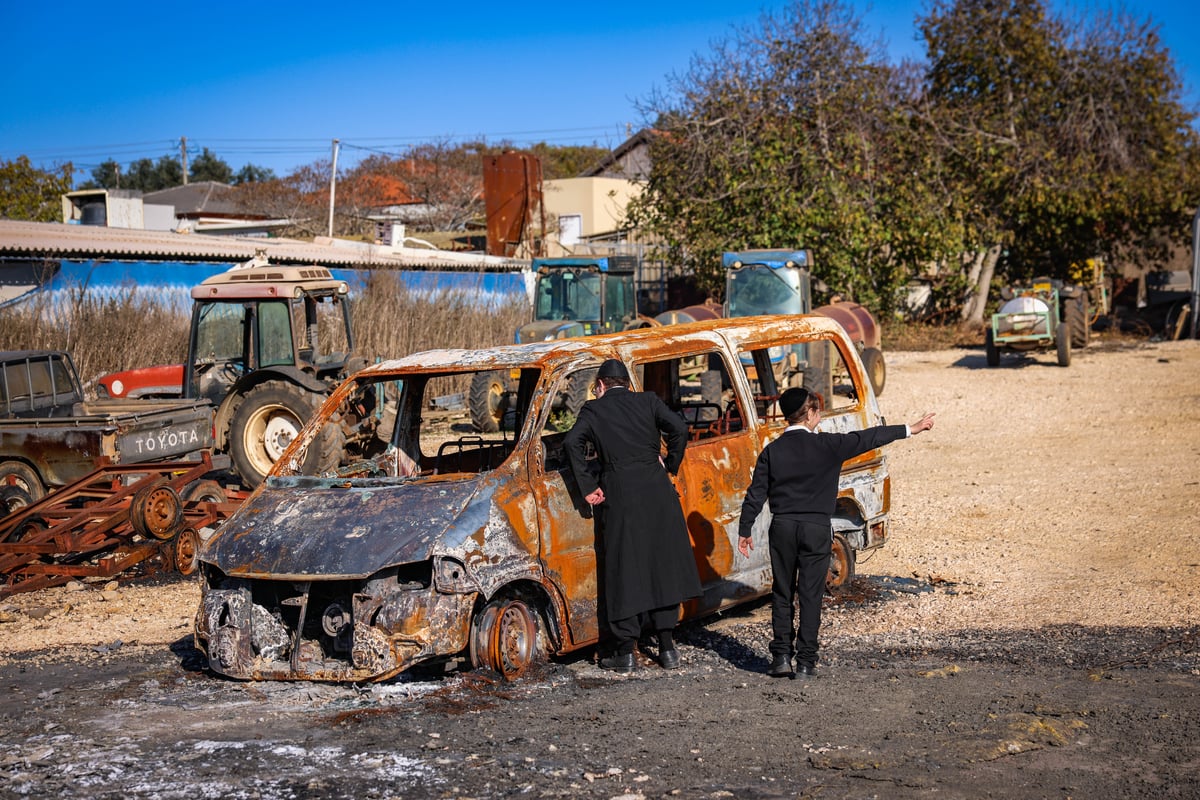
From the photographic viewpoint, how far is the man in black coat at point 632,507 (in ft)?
19.8

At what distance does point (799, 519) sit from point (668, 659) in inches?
41.3

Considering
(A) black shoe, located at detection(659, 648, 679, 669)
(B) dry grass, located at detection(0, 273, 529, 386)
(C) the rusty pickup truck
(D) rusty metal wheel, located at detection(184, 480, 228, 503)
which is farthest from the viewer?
(B) dry grass, located at detection(0, 273, 529, 386)

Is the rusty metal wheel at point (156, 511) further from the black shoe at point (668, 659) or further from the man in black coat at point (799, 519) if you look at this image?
the man in black coat at point (799, 519)

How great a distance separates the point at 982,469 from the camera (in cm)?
1277

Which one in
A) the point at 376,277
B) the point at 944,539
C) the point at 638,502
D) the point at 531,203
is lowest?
the point at 944,539

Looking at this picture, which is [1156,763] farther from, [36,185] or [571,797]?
[36,185]

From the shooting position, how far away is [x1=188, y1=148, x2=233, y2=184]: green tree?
72.2 metres

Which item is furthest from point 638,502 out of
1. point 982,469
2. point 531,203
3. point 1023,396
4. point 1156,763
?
point 531,203

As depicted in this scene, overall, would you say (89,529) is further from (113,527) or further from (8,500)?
(8,500)

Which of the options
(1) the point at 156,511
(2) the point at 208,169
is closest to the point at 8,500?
(1) the point at 156,511

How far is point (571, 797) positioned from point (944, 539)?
5.95 metres

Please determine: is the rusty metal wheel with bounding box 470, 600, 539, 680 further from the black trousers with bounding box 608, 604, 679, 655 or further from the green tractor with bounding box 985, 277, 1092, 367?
the green tractor with bounding box 985, 277, 1092, 367

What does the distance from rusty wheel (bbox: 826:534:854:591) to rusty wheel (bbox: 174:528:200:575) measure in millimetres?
4884

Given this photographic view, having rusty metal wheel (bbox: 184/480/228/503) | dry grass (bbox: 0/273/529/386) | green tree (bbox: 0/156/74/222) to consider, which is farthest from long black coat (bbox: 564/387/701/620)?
green tree (bbox: 0/156/74/222)
